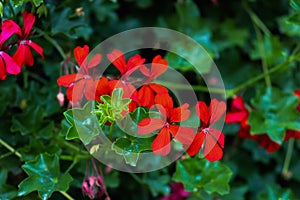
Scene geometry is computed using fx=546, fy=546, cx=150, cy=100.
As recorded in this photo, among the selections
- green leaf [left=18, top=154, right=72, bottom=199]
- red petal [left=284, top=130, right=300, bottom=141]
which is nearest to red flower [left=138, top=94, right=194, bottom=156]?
green leaf [left=18, top=154, right=72, bottom=199]

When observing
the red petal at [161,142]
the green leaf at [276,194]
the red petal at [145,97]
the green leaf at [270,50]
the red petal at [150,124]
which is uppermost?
the red petal at [145,97]

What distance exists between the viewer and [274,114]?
1.85 metres

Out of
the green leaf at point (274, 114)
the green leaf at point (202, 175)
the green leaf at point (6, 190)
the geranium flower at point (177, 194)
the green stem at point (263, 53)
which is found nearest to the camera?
the green leaf at point (6, 190)

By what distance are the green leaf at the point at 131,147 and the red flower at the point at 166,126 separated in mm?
37

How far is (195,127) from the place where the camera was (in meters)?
1.29

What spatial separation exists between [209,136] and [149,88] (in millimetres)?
184

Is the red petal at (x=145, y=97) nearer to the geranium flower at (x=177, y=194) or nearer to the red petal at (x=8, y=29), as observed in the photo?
the red petal at (x=8, y=29)

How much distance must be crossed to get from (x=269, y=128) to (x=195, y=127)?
0.55 m

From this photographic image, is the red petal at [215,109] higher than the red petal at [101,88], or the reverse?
the red petal at [101,88]

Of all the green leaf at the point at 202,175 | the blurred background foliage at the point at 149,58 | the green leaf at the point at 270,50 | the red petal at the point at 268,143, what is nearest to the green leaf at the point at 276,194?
the blurred background foliage at the point at 149,58

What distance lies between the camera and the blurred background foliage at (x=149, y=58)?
60.6 inches

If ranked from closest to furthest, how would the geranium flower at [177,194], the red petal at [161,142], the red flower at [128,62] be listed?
the red petal at [161,142] → the red flower at [128,62] → the geranium flower at [177,194]

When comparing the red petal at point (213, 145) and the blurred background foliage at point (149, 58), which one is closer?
the red petal at point (213, 145)

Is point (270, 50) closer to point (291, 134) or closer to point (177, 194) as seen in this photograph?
point (291, 134)
